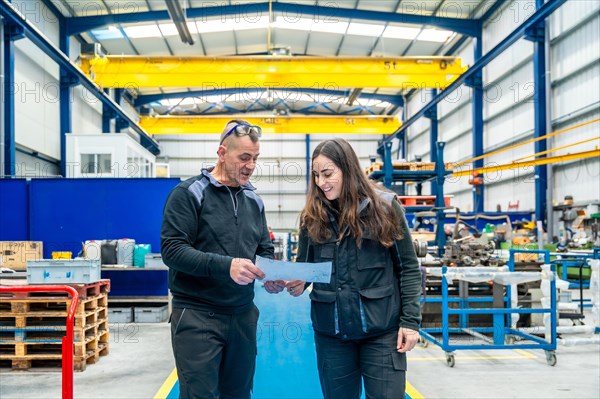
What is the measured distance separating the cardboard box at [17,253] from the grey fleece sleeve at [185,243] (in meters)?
6.25

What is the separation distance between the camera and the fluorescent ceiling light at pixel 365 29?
58.7 ft

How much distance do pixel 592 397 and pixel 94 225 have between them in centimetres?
767

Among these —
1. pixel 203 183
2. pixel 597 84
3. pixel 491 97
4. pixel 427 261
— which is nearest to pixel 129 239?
pixel 427 261

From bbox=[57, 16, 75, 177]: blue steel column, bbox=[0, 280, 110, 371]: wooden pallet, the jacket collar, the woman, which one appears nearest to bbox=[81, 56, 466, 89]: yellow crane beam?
bbox=[57, 16, 75, 177]: blue steel column

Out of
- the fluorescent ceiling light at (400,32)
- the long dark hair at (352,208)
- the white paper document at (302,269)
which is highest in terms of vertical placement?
the fluorescent ceiling light at (400,32)

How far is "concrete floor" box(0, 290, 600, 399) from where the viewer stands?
4535 millimetres

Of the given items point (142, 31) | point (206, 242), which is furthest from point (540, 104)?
point (206, 242)

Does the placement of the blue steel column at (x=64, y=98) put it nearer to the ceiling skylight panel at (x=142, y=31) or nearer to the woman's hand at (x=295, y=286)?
the ceiling skylight panel at (x=142, y=31)

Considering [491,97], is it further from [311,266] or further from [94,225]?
[311,266]

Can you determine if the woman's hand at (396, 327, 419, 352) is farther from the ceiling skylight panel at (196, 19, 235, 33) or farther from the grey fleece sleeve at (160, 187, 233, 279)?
the ceiling skylight panel at (196, 19, 235, 33)

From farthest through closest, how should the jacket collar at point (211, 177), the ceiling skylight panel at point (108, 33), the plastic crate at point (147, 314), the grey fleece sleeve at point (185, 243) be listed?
the ceiling skylight panel at point (108, 33) < the plastic crate at point (147, 314) < the jacket collar at point (211, 177) < the grey fleece sleeve at point (185, 243)

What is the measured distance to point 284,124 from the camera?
67.3 feet

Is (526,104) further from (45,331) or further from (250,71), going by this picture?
(45,331)

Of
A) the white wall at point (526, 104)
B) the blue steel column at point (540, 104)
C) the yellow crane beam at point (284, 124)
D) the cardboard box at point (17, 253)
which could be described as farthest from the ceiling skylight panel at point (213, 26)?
the cardboard box at point (17, 253)
